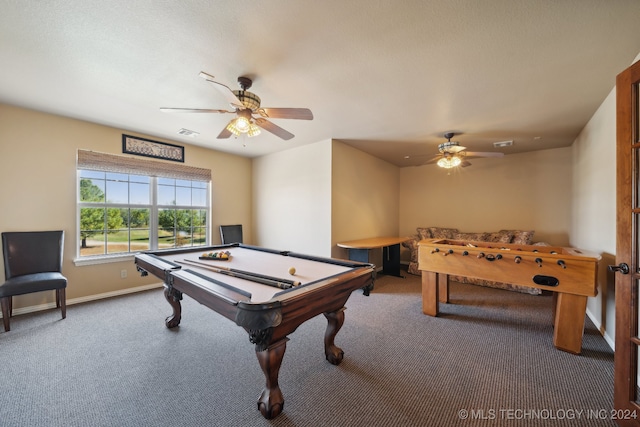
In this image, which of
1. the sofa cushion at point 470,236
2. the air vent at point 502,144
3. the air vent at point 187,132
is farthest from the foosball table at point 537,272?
the air vent at point 187,132

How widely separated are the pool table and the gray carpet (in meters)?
0.29

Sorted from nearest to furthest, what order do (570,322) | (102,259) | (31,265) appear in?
(570,322) → (31,265) → (102,259)

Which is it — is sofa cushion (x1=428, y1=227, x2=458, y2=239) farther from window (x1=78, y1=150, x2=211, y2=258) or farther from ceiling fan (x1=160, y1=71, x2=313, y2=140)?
window (x1=78, y1=150, x2=211, y2=258)

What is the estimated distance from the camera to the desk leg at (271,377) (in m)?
1.41

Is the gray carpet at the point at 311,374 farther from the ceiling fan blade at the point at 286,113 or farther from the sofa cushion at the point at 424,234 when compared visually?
the sofa cushion at the point at 424,234

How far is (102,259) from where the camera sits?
11.4 ft

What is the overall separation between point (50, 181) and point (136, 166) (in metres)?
0.95

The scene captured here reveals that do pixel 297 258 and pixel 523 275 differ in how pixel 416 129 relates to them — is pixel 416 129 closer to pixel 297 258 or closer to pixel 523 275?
pixel 523 275

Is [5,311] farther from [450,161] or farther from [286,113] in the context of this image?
[450,161]

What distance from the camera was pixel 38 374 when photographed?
5.92 ft

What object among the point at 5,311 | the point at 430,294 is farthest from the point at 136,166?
the point at 430,294

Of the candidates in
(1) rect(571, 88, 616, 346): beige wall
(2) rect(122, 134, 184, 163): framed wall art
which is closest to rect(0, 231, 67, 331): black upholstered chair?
(2) rect(122, 134, 184, 163): framed wall art

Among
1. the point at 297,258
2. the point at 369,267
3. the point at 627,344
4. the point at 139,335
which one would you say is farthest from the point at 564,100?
the point at 139,335

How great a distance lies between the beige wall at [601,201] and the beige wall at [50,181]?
595 centimetres
